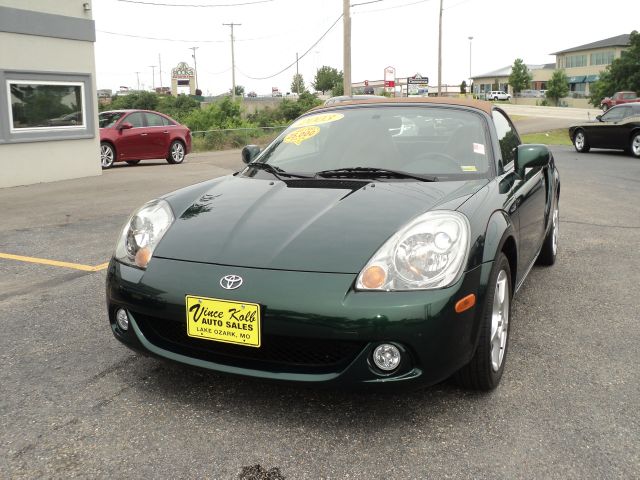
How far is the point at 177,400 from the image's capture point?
2.78m

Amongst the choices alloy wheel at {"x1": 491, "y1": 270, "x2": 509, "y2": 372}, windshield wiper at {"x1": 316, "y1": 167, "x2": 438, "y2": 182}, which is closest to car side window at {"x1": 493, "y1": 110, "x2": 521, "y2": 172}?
windshield wiper at {"x1": 316, "y1": 167, "x2": 438, "y2": 182}

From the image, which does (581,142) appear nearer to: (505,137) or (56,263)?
(505,137)

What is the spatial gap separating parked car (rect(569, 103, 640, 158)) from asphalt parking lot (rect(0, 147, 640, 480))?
12.8 m

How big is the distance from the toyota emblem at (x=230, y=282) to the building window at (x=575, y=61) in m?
99.7

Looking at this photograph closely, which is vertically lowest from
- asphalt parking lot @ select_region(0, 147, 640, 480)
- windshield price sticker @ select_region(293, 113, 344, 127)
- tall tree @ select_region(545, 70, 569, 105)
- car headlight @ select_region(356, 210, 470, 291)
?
asphalt parking lot @ select_region(0, 147, 640, 480)

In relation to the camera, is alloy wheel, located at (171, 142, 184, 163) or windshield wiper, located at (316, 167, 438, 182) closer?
windshield wiper, located at (316, 167, 438, 182)

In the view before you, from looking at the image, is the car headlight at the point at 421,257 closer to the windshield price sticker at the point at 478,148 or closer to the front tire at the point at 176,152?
the windshield price sticker at the point at 478,148

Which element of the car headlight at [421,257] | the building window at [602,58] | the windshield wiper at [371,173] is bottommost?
the car headlight at [421,257]

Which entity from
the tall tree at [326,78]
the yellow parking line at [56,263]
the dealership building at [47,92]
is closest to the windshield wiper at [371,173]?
the yellow parking line at [56,263]

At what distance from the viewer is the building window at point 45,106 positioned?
11148 millimetres

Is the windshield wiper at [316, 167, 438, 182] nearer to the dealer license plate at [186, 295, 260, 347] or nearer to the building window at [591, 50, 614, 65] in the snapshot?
the dealer license plate at [186, 295, 260, 347]

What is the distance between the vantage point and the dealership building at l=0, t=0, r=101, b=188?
11094mm

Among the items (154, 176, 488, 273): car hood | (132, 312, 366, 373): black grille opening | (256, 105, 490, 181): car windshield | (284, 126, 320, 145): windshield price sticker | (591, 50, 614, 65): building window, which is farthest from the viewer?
(591, 50, 614, 65): building window

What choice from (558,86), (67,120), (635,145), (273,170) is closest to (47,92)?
(67,120)
